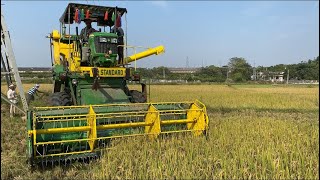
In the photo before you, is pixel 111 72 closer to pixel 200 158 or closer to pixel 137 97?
pixel 137 97

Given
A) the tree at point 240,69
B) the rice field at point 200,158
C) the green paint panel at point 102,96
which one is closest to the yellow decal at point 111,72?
the green paint panel at point 102,96

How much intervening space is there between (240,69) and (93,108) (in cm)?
8368

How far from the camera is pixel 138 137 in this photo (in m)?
5.67

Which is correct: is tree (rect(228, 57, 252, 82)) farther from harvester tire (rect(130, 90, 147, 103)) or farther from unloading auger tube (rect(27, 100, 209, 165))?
unloading auger tube (rect(27, 100, 209, 165))

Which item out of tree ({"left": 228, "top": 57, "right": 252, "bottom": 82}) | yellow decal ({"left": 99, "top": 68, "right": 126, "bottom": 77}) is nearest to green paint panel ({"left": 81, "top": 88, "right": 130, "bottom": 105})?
yellow decal ({"left": 99, "top": 68, "right": 126, "bottom": 77})

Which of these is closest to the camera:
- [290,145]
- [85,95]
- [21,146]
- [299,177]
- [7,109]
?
[299,177]

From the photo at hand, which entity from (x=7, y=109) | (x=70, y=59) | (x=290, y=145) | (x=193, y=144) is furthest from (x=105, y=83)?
(x=7, y=109)

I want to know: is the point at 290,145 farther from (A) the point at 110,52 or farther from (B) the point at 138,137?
(A) the point at 110,52

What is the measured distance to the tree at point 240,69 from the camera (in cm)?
7911

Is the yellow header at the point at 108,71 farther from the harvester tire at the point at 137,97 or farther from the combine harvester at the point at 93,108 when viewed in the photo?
the harvester tire at the point at 137,97

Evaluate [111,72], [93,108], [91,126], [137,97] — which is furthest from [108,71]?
[91,126]

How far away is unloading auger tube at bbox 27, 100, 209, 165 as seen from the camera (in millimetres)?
5059

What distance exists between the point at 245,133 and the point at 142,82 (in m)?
3.10

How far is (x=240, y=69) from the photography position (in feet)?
285
